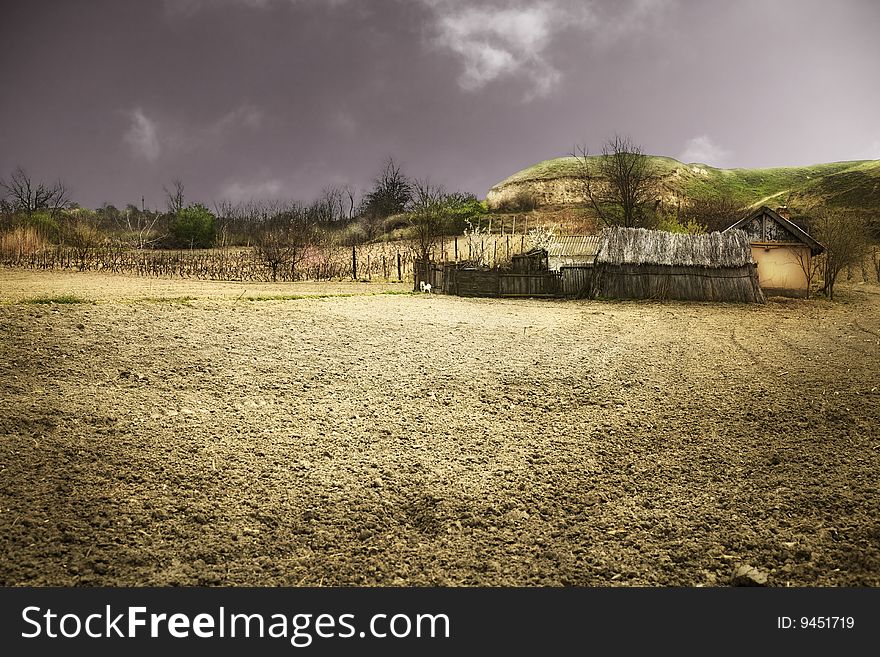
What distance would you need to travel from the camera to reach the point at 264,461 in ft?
13.0

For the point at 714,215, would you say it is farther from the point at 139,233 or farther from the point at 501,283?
the point at 139,233

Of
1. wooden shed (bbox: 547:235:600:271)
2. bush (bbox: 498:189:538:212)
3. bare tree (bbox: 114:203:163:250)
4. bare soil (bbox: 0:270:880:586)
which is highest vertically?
bush (bbox: 498:189:538:212)

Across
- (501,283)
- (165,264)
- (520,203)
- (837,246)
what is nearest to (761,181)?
(520,203)

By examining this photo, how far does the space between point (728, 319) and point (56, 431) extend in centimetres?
1534

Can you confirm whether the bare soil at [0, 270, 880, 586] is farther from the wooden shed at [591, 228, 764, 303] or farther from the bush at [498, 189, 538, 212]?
the bush at [498, 189, 538, 212]

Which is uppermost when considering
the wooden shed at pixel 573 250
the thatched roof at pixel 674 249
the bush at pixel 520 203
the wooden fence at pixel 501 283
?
the bush at pixel 520 203

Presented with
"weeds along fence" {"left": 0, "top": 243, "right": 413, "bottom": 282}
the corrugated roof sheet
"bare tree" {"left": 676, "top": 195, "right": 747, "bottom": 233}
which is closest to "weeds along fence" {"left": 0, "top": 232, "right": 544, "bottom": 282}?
"weeds along fence" {"left": 0, "top": 243, "right": 413, "bottom": 282}

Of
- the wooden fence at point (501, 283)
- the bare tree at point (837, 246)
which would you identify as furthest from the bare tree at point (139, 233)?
the bare tree at point (837, 246)

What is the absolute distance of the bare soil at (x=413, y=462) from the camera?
2814 millimetres

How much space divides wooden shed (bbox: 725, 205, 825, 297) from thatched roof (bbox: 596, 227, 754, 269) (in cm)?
560

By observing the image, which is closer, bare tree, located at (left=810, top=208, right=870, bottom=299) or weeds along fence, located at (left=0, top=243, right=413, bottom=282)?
bare tree, located at (left=810, top=208, right=870, bottom=299)

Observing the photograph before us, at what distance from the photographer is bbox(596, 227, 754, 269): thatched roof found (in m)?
18.9

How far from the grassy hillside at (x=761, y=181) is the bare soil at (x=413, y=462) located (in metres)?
53.4

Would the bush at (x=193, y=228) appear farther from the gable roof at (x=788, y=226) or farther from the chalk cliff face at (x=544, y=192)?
the gable roof at (x=788, y=226)
